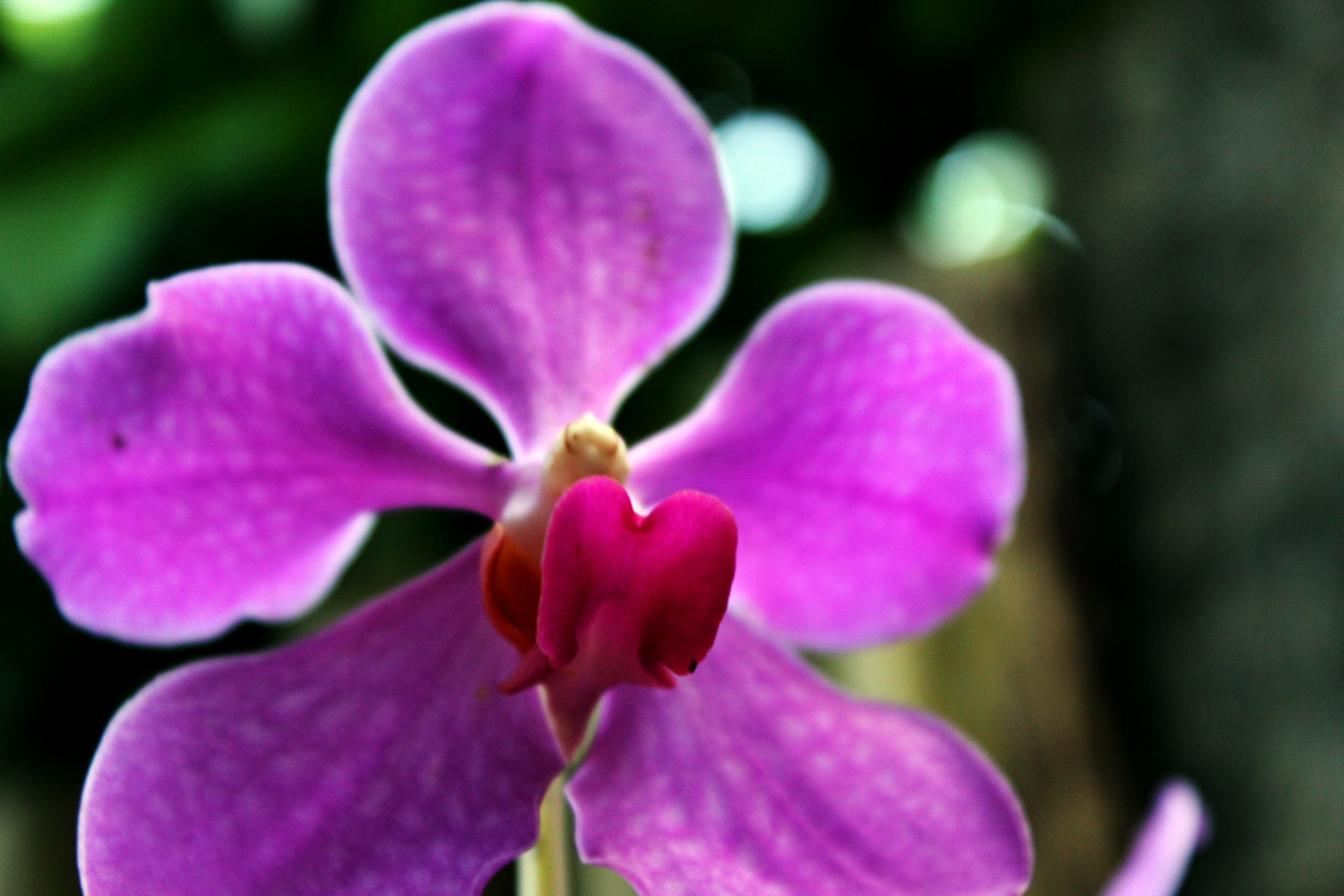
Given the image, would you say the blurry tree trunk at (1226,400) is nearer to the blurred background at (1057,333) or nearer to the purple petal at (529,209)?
the blurred background at (1057,333)

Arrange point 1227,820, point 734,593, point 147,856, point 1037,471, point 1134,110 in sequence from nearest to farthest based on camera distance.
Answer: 1. point 147,856
2. point 734,593
3. point 1227,820
4. point 1037,471
5. point 1134,110

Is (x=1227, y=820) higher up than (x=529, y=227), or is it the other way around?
(x=529, y=227)

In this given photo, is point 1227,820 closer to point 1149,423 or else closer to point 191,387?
point 1149,423

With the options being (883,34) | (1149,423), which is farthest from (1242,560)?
(883,34)

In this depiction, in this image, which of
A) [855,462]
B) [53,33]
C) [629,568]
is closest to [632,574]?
[629,568]

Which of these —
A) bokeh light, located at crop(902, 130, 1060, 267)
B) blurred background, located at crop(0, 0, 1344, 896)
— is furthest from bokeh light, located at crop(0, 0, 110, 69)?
bokeh light, located at crop(902, 130, 1060, 267)

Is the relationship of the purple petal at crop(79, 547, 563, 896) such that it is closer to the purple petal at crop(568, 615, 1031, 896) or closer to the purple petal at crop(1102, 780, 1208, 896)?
the purple petal at crop(568, 615, 1031, 896)
